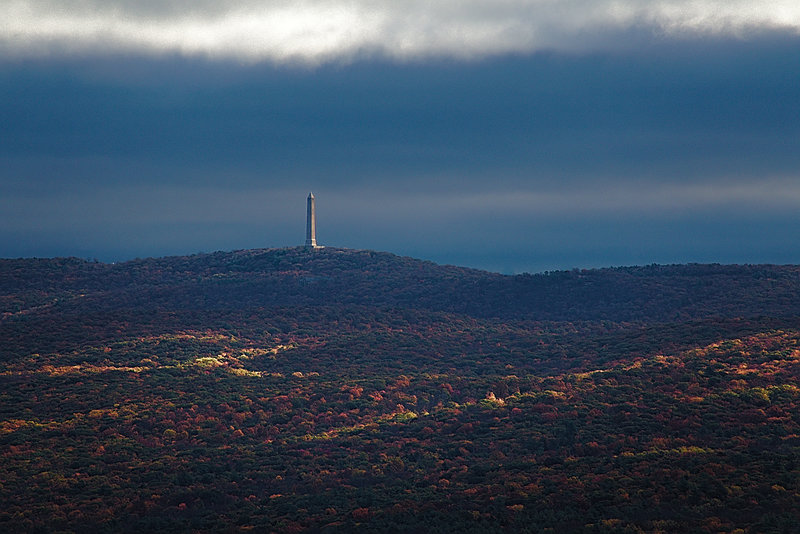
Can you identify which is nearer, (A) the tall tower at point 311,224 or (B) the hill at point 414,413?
(B) the hill at point 414,413

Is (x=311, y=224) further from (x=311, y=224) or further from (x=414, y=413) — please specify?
(x=414, y=413)

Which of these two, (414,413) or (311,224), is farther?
(311,224)

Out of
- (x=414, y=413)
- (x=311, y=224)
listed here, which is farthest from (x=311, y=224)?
(x=414, y=413)

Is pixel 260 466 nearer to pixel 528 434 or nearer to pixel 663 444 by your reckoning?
pixel 528 434

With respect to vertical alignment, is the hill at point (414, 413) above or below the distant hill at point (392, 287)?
below

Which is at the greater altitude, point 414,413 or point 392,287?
point 392,287
